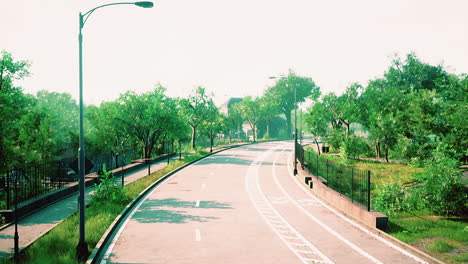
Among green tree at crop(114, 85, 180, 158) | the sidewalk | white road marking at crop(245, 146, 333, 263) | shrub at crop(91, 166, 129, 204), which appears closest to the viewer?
white road marking at crop(245, 146, 333, 263)

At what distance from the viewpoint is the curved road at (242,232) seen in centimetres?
972

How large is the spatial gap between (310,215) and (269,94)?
3099 inches

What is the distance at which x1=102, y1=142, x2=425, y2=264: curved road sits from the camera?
9719mm

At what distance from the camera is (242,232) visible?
12.1 metres

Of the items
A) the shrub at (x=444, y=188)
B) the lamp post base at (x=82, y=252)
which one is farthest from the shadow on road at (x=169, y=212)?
the shrub at (x=444, y=188)

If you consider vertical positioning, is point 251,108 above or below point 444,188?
above

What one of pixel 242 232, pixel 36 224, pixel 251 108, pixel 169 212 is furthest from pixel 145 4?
pixel 251 108

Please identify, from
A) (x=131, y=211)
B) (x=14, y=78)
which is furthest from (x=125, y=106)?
(x=131, y=211)

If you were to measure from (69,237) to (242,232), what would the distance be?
5902 mm

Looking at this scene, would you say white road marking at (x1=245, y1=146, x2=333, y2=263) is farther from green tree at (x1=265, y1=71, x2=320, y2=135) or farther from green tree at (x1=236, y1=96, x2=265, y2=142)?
green tree at (x1=265, y1=71, x2=320, y2=135)

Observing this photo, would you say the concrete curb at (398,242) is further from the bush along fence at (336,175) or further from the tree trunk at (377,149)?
the tree trunk at (377,149)

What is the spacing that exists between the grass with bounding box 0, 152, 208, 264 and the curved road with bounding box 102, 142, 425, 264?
2.47 feet

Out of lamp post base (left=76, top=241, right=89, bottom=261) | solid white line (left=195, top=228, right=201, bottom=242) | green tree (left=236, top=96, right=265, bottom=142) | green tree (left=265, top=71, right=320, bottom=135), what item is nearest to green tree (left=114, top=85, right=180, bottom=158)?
solid white line (left=195, top=228, right=201, bottom=242)

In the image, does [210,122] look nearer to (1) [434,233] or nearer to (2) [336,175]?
(2) [336,175]
